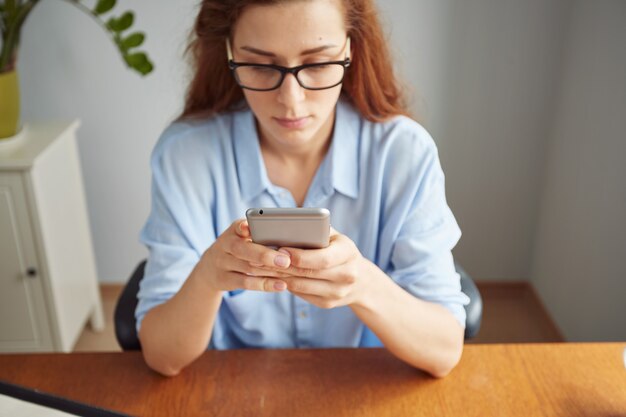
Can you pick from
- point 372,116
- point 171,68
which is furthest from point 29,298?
point 372,116

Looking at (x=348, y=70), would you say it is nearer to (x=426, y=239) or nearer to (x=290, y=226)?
(x=426, y=239)

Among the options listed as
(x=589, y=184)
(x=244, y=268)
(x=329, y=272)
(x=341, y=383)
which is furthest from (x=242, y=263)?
(x=589, y=184)

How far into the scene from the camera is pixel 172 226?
118cm

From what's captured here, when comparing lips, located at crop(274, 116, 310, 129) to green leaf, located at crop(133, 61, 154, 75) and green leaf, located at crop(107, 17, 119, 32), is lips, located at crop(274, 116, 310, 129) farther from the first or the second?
green leaf, located at crop(107, 17, 119, 32)

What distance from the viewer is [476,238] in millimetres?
2500

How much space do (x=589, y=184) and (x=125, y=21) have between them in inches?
61.2

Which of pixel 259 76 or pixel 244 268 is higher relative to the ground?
pixel 259 76

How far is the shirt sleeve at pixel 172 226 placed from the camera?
3.75 feet

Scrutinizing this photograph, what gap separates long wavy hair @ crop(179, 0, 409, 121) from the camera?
1126 mm

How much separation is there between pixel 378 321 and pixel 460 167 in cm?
147

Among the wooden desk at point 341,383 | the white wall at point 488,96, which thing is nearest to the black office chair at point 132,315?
the wooden desk at point 341,383

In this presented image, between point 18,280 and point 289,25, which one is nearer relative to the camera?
point 289,25

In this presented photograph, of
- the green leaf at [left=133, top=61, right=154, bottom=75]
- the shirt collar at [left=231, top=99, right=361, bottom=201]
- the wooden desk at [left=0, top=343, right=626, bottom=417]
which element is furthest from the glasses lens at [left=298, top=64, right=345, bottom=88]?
the green leaf at [left=133, top=61, right=154, bottom=75]

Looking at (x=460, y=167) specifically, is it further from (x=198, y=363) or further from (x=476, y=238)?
(x=198, y=363)
